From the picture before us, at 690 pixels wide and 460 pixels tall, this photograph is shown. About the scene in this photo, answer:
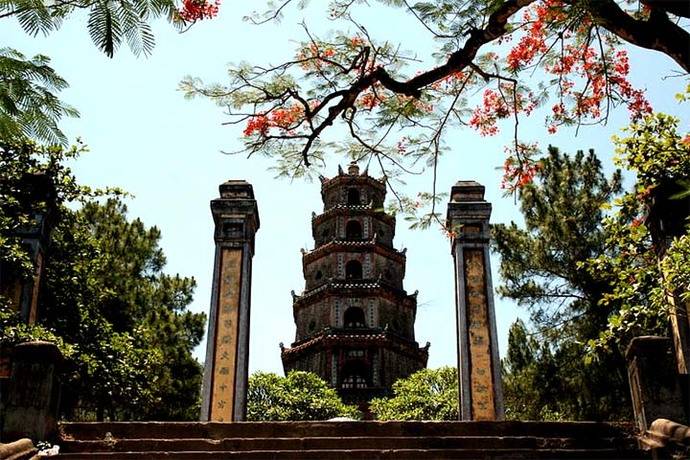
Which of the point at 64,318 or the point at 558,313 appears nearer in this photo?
the point at 64,318

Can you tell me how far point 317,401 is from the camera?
24.2 metres

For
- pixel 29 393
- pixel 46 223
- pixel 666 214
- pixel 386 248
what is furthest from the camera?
pixel 386 248

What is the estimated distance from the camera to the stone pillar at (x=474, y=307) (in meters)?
11.8

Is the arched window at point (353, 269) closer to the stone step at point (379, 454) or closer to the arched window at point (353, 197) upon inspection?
the arched window at point (353, 197)

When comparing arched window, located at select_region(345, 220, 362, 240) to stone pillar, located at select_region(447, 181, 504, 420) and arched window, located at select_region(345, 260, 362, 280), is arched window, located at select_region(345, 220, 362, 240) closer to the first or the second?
arched window, located at select_region(345, 260, 362, 280)

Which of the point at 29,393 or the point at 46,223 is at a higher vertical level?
the point at 46,223

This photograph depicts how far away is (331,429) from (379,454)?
2.38 ft

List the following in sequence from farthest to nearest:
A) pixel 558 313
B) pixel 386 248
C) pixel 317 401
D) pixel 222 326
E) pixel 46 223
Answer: pixel 386 248, pixel 317 401, pixel 558 313, pixel 222 326, pixel 46 223

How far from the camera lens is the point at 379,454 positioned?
6.54m

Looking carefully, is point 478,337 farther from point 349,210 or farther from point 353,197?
point 353,197

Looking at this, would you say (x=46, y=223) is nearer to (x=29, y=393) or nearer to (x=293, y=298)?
(x=29, y=393)

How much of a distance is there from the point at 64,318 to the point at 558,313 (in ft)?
31.6

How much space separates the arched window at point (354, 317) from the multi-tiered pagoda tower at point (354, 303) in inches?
1.1

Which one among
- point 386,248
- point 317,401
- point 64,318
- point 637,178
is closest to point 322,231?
point 386,248
